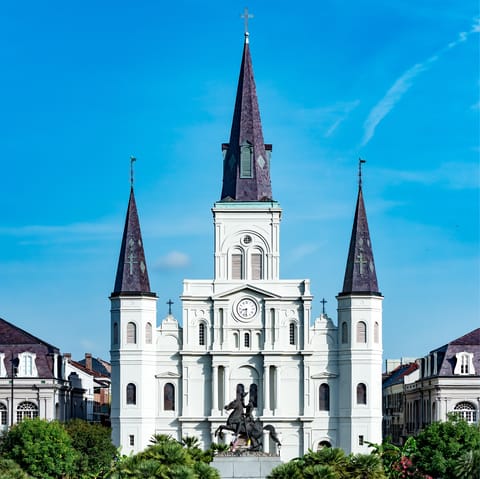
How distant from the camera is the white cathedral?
113m

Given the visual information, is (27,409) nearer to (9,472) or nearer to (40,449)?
(40,449)

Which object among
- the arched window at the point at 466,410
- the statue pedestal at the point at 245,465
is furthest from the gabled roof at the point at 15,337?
the statue pedestal at the point at 245,465

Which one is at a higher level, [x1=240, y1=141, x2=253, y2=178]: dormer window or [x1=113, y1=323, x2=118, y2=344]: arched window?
[x1=240, y1=141, x2=253, y2=178]: dormer window

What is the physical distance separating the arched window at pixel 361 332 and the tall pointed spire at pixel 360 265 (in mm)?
2482

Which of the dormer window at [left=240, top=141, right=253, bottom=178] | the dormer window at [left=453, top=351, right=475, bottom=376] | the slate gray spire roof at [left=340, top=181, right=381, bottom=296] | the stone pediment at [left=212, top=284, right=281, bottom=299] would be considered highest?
the dormer window at [left=240, top=141, right=253, bottom=178]

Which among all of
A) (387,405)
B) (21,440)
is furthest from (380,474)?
(387,405)

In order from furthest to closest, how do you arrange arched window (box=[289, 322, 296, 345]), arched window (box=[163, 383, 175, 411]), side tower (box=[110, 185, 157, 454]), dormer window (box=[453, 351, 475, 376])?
dormer window (box=[453, 351, 475, 376])
arched window (box=[289, 322, 296, 345])
arched window (box=[163, 383, 175, 411])
side tower (box=[110, 185, 157, 454])

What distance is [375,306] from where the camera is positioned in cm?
11400

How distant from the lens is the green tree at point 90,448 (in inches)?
3920

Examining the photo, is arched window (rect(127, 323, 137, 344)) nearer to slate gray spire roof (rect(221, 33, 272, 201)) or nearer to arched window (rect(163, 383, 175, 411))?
arched window (rect(163, 383, 175, 411))

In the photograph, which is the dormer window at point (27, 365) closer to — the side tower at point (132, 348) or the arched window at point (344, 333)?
the side tower at point (132, 348)

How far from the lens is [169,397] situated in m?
115

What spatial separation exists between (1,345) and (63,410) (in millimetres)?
7501

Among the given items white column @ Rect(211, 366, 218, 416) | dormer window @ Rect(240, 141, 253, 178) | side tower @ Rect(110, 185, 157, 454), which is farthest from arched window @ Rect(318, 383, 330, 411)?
dormer window @ Rect(240, 141, 253, 178)
